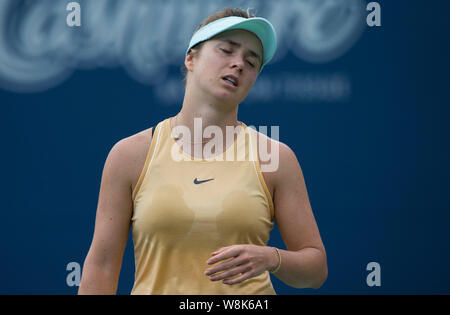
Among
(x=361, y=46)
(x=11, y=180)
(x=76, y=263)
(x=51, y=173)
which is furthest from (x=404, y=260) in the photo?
(x=11, y=180)

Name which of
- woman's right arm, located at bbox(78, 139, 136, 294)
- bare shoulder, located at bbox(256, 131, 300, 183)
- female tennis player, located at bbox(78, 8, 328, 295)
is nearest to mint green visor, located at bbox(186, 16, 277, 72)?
female tennis player, located at bbox(78, 8, 328, 295)

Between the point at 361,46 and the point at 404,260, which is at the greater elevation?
the point at 361,46

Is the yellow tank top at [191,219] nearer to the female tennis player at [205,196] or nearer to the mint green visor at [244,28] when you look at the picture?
the female tennis player at [205,196]

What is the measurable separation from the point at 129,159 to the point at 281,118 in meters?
2.14

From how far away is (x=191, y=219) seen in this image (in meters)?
1.55

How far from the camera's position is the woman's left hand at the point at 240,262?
4.49ft

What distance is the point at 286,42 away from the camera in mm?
3629

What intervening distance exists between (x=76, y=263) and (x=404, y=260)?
211 cm

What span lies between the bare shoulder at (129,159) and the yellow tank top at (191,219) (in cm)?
2

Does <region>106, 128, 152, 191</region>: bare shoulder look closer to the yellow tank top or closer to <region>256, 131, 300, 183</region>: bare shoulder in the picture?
the yellow tank top

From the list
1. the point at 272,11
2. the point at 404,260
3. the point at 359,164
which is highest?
the point at 272,11

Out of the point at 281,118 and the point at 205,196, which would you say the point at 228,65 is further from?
the point at 281,118
